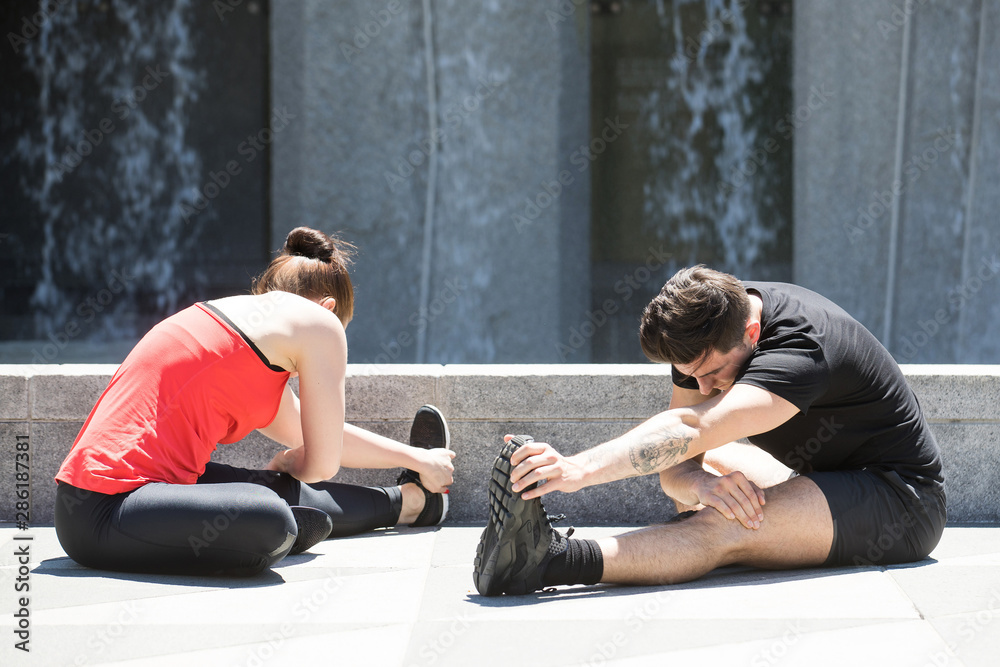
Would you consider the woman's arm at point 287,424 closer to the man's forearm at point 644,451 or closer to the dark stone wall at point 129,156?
the man's forearm at point 644,451

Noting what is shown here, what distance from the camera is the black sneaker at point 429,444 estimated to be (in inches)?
157

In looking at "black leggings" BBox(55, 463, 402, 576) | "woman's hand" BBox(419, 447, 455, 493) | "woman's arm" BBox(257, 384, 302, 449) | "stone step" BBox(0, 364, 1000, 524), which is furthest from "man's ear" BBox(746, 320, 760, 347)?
"woman's arm" BBox(257, 384, 302, 449)

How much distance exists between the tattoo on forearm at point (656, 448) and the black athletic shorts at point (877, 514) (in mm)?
515

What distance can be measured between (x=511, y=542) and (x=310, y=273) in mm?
1219

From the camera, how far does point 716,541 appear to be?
9.96 feet

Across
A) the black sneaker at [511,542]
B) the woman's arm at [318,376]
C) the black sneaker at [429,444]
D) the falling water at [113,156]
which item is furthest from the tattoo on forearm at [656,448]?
the falling water at [113,156]

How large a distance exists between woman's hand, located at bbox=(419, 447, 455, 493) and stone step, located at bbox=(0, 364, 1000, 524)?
198mm

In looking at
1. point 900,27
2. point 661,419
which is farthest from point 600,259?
point 661,419

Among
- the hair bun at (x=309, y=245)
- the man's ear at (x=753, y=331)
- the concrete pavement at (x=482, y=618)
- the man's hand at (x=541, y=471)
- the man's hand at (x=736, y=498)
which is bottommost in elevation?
the concrete pavement at (x=482, y=618)

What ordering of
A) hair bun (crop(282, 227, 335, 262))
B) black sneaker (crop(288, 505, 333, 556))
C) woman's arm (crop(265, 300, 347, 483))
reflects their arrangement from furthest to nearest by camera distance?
hair bun (crop(282, 227, 335, 262)) < black sneaker (crop(288, 505, 333, 556)) < woman's arm (crop(265, 300, 347, 483))

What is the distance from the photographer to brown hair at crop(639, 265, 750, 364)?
2.96 metres

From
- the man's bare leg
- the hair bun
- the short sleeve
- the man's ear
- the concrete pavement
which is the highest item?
the hair bun

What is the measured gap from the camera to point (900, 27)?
8.67 m

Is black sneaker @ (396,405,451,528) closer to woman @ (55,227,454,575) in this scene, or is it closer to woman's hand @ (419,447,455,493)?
woman's hand @ (419,447,455,493)
